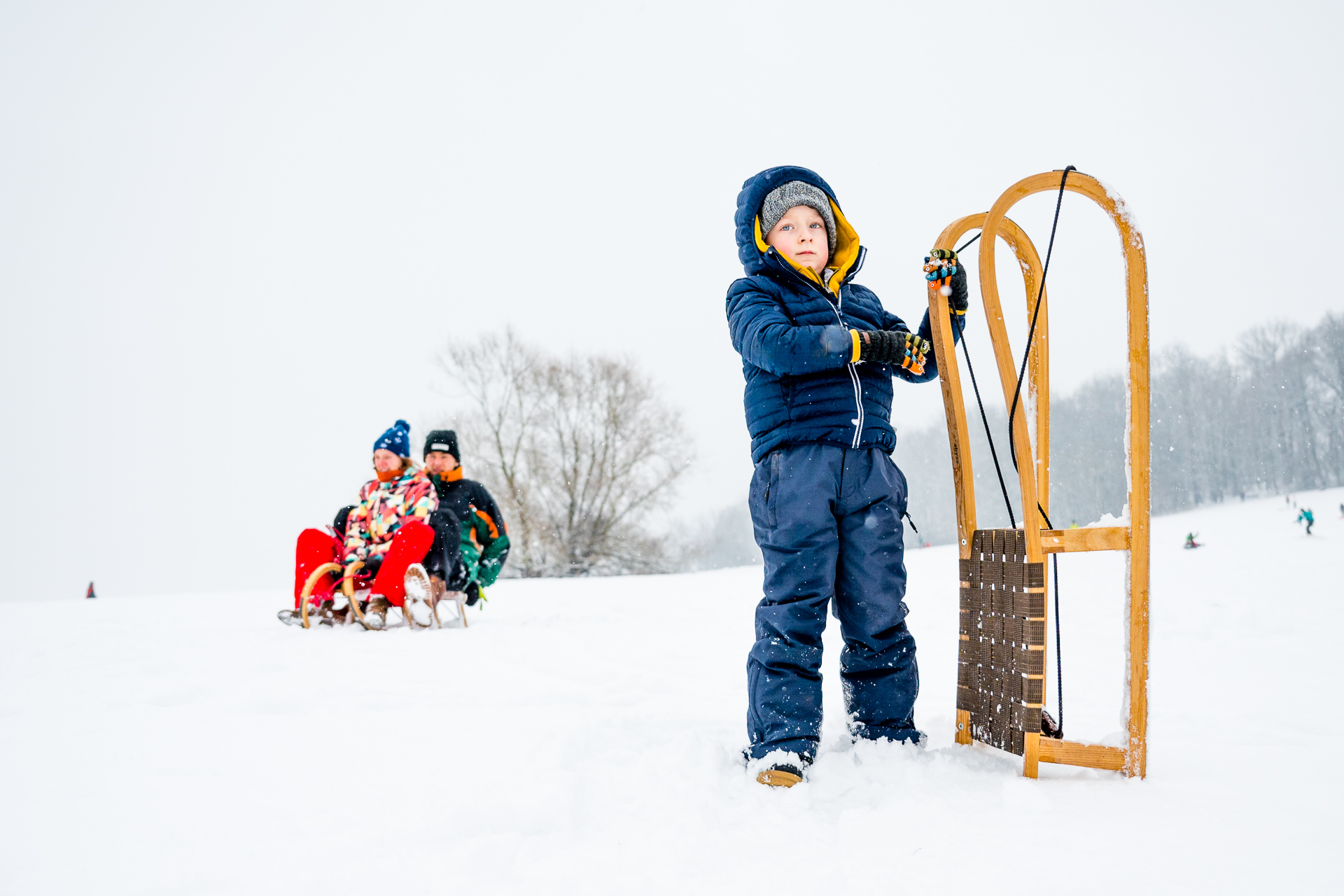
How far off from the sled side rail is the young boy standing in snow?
0.39m

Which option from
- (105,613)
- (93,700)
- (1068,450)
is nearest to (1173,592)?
(93,700)

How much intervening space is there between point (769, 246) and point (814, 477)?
28.8 inches

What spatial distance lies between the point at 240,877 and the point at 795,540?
1.36 m

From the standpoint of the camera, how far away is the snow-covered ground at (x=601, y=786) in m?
1.20

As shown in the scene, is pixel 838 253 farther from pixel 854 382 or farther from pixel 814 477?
pixel 814 477

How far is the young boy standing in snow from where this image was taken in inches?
73.7

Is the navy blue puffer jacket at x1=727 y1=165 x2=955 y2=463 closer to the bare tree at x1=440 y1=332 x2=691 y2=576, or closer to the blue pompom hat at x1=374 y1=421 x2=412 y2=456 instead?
the blue pompom hat at x1=374 y1=421 x2=412 y2=456

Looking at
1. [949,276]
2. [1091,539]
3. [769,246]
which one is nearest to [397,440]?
[769,246]

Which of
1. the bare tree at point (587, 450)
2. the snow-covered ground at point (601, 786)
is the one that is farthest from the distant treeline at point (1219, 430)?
the snow-covered ground at point (601, 786)

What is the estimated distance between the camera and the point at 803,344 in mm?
1861

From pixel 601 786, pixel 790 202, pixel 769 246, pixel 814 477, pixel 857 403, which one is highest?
pixel 790 202

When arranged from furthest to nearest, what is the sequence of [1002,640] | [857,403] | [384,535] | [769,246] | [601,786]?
[384,535] → [769,246] → [857,403] → [1002,640] → [601,786]

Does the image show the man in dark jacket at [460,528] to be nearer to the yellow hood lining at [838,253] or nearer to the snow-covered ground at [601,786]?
the snow-covered ground at [601,786]

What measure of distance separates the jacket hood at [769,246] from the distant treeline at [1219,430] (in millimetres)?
22246
